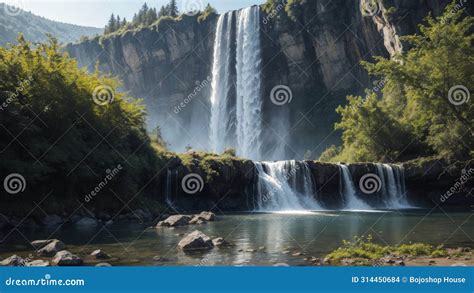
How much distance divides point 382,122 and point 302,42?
2783 centimetres

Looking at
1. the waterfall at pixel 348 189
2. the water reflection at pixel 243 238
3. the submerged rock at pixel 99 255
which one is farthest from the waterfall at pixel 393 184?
the submerged rock at pixel 99 255

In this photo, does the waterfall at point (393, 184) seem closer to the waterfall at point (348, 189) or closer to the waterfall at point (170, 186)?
the waterfall at point (348, 189)

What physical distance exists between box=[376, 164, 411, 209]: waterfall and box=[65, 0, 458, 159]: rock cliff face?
1694 cm

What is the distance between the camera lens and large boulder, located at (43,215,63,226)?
23.7 meters

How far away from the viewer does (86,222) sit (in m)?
24.5

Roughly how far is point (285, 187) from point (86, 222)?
63.8 ft

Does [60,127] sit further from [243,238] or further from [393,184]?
[393,184]

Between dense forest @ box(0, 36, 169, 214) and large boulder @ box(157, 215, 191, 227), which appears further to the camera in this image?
large boulder @ box(157, 215, 191, 227)

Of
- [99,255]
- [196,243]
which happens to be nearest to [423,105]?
[196,243]

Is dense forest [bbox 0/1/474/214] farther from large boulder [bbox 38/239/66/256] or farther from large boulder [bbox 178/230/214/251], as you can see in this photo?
large boulder [bbox 178/230/214/251]

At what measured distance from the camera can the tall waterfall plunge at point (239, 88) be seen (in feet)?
227

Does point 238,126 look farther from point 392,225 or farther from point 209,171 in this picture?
point 392,225

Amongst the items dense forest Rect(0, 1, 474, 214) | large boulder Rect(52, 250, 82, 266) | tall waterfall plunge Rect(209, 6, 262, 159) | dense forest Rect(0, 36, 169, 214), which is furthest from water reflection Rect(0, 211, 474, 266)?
tall waterfall plunge Rect(209, 6, 262, 159)

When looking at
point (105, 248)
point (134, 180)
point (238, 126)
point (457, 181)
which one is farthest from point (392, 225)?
point (238, 126)
